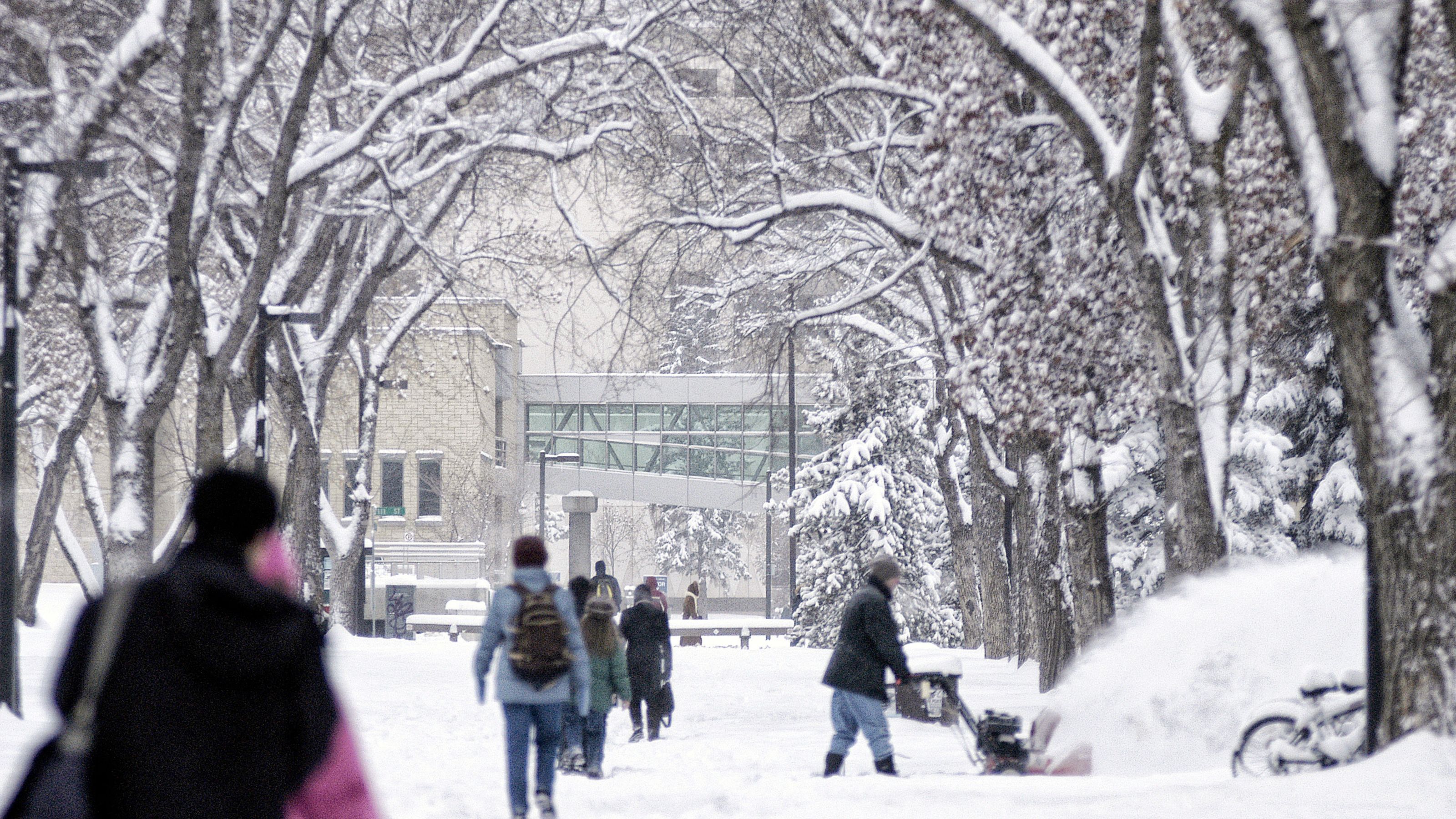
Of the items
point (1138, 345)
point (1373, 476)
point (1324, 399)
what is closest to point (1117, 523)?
point (1324, 399)

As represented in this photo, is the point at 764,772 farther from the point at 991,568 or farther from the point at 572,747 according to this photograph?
the point at 991,568

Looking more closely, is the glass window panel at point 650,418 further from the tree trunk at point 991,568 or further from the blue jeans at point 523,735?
the blue jeans at point 523,735

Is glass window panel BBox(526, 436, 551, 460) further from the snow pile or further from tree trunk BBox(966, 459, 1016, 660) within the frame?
the snow pile

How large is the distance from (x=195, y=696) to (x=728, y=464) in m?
56.7

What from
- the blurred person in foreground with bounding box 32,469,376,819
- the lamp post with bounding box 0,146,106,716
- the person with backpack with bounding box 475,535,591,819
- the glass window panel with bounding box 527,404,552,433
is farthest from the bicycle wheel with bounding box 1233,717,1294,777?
the glass window panel with bounding box 527,404,552,433

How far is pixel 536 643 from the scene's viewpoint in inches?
327

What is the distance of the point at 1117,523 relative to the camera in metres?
27.7

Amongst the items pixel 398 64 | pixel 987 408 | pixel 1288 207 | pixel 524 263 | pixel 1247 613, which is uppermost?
pixel 398 64

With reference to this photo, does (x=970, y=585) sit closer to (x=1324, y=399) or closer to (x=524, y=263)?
(x=1324, y=399)

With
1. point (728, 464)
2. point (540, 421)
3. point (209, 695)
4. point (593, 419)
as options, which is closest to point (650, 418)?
point (593, 419)

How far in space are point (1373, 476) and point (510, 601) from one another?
14.1 feet

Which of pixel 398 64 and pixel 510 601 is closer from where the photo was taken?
pixel 510 601

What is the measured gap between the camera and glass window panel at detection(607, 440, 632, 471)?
197ft

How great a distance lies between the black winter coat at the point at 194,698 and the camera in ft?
10.5
